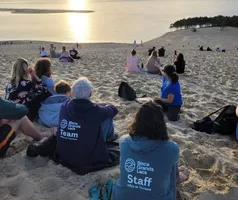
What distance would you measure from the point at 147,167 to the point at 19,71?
2.95 metres

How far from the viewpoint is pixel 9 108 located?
148 inches

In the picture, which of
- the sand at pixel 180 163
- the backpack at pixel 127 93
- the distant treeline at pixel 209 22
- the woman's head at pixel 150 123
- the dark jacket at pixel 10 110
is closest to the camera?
the woman's head at pixel 150 123

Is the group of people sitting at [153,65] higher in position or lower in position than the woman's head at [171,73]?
lower

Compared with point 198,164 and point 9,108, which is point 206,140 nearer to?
point 198,164

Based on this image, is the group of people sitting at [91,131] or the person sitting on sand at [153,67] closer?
the group of people sitting at [91,131]

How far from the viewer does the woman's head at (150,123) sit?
2713 mm

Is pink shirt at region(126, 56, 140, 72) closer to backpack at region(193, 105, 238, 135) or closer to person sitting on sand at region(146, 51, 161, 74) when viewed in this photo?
person sitting on sand at region(146, 51, 161, 74)

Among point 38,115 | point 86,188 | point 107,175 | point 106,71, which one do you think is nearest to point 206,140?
point 107,175

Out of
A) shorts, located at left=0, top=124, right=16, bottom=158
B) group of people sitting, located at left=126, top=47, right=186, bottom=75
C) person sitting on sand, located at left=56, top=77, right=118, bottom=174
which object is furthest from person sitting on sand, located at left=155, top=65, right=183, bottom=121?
group of people sitting, located at left=126, top=47, right=186, bottom=75

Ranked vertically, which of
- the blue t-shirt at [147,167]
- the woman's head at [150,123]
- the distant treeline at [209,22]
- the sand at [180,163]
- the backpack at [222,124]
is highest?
the distant treeline at [209,22]

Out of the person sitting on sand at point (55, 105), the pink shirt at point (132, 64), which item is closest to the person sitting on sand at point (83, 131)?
the person sitting on sand at point (55, 105)

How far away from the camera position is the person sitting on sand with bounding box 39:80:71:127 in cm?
493

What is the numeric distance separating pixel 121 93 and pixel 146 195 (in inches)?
164

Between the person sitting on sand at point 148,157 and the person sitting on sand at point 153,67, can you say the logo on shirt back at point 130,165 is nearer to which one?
the person sitting on sand at point 148,157
